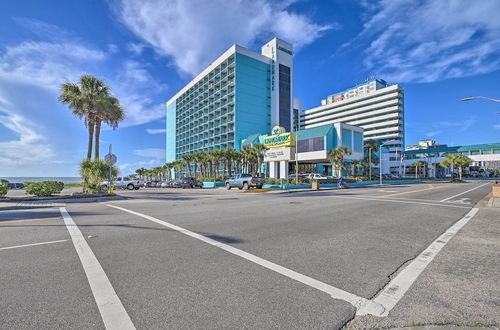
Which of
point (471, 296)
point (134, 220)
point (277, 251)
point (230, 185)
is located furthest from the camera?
point (230, 185)

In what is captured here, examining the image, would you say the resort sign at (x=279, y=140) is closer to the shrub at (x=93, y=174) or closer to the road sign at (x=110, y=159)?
the road sign at (x=110, y=159)

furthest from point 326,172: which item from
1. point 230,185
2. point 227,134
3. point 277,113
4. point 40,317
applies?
point 40,317

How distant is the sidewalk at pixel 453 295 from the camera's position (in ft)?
8.87

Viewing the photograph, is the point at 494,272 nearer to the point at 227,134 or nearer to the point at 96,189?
the point at 96,189

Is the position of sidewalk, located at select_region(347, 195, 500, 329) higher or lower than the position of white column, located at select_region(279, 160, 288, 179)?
lower

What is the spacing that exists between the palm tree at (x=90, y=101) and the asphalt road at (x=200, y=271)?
1862 cm

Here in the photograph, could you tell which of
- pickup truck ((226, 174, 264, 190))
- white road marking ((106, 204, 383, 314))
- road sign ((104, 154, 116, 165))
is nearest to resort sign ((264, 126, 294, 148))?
pickup truck ((226, 174, 264, 190))

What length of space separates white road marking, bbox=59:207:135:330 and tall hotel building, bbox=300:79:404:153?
99130 millimetres

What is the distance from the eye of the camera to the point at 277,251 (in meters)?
5.11

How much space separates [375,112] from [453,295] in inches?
4405

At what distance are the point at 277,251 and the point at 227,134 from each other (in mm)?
72183

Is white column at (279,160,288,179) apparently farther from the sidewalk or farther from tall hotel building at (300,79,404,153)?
tall hotel building at (300,79,404,153)

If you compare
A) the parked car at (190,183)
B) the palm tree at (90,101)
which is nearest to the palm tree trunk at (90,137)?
the palm tree at (90,101)

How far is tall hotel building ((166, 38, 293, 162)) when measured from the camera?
72.1 meters
